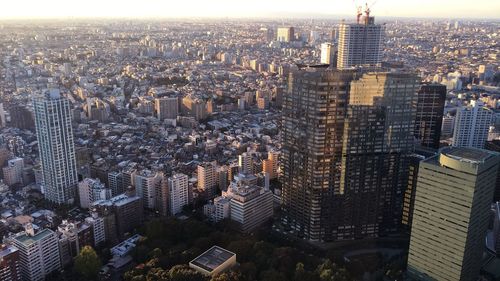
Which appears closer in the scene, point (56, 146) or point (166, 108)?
point (56, 146)

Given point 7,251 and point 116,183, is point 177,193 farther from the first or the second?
point 7,251

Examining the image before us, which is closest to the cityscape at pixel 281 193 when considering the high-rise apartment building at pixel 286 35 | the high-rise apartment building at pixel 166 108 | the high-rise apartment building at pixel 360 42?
the high-rise apartment building at pixel 166 108

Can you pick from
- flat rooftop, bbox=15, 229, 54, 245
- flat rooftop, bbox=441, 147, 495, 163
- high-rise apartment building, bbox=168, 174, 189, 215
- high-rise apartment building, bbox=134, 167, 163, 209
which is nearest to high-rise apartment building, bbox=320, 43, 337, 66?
high-rise apartment building, bbox=168, 174, 189, 215

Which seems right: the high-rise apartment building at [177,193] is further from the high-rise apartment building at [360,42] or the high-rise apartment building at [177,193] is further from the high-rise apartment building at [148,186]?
the high-rise apartment building at [360,42]

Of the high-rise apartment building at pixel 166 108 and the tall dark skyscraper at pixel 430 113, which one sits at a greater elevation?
the tall dark skyscraper at pixel 430 113

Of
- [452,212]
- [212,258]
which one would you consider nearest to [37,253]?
[212,258]

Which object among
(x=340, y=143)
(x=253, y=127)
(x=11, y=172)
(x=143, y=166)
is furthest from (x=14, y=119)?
(x=340, y=143)
